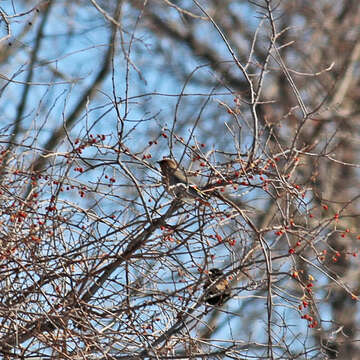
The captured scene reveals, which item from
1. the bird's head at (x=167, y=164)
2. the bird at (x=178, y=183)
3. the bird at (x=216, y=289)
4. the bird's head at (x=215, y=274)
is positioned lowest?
the bird at (x=216, y=289)

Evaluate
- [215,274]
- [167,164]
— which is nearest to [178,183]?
[167,164]

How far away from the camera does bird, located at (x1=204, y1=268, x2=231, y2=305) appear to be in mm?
3830

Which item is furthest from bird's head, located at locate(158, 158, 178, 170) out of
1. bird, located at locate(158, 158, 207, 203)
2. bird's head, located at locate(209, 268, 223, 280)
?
bird's head, located at locate(209, 268, 223, 280)

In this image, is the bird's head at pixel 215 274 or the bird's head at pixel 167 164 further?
the bird's head at pixel 167 164

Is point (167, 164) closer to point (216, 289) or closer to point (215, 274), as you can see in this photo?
Answer: point (215, 274)

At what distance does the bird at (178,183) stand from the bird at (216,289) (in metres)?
0.41

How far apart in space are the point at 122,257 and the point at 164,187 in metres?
0.43

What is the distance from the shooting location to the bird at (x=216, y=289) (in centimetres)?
383

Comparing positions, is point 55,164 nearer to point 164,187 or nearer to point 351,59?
point 164,187

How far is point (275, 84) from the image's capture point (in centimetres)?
1006

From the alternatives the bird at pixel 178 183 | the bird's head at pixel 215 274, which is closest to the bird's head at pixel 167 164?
the bird at pixel 178 183

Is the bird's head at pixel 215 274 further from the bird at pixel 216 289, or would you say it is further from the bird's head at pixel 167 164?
the bird's head at pixel 167 164

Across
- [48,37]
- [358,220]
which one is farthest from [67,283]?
[358,220]

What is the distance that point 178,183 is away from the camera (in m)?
4.11
